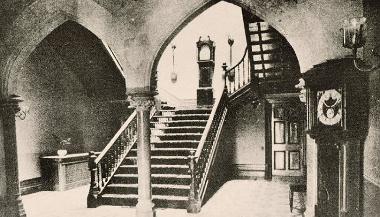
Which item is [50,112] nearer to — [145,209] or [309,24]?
[145,209]

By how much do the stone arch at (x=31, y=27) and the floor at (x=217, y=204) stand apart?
2786mm

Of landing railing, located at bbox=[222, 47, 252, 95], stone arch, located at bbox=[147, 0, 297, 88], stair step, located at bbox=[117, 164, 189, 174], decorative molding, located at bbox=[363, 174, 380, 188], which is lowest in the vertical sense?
stair step, located at bbox=[117, 164, 189, 174]

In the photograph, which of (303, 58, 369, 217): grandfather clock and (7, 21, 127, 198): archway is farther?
(7, 21, 127, 198): archway

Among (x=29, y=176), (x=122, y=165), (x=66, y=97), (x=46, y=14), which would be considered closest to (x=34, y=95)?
(x=66, y=97)

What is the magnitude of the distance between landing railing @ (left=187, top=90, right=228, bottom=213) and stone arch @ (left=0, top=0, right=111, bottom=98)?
10.5 ft

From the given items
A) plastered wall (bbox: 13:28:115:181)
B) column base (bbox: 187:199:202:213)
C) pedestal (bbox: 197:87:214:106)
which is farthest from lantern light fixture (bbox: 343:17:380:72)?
pedestal (bbox: 197:87:214:106)

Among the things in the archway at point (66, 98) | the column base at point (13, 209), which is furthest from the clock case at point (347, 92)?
the archway at point (66, 98)

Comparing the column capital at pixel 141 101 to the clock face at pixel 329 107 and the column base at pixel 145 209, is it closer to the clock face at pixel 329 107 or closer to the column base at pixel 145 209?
the column base at pixel 145 209

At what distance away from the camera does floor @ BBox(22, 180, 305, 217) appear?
763 cm

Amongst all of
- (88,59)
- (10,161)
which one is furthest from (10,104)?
(88,59)

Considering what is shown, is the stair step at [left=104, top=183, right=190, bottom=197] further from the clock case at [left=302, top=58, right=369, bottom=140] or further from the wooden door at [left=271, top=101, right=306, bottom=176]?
the wooden door at [left=271, top=101, right=306, bottom=176]

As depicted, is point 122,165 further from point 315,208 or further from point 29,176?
point 315,208

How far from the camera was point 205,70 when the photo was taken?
1267 cm

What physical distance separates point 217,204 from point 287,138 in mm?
4513
